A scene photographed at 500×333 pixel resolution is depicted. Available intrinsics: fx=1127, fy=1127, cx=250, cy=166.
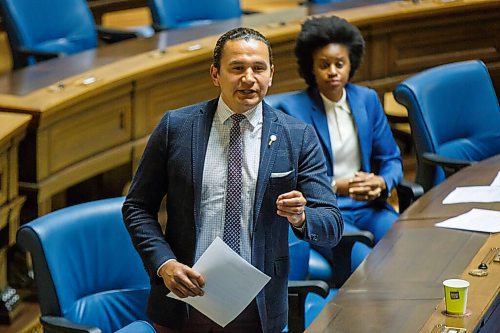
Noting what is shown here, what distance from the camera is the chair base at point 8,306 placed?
168 inches

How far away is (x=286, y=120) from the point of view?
9.51ft

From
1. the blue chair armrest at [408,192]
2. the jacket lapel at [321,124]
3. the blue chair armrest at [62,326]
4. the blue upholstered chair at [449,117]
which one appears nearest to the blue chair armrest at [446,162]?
the blue upholstered chair at [449,117]

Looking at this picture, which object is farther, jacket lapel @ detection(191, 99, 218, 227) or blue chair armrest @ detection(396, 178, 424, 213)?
blue chair armrest @ detection(396, 178, 424, 213)

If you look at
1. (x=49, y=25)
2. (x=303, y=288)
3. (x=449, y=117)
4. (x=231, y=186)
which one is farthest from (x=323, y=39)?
(x=49, y=25)

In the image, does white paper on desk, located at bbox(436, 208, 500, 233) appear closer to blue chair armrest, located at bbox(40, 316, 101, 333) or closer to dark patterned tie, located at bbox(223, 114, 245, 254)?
dark patterned tie, located at bbox(223, 114, 245, 254)

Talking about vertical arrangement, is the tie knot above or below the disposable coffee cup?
above

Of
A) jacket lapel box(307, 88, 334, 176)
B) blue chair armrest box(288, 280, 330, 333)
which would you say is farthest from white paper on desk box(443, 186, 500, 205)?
blue chair armrest box(288, 280, 330, 333)

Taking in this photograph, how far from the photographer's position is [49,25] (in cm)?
563

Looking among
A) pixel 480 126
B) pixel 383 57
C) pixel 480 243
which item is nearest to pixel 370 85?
pixel 383 57

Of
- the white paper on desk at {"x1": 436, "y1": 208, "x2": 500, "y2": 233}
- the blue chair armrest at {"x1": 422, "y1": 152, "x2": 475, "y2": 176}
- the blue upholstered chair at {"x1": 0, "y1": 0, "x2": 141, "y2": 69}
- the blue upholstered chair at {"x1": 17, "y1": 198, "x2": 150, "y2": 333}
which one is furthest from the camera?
the blue upholstered chair at {"x1": 0, "y1": 0, "x2": 141, "y2": 69}

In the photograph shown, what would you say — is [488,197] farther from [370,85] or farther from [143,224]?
[370,85]

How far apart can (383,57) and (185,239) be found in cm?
347

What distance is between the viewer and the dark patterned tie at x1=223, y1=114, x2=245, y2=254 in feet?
9.20

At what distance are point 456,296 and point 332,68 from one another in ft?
5.17
